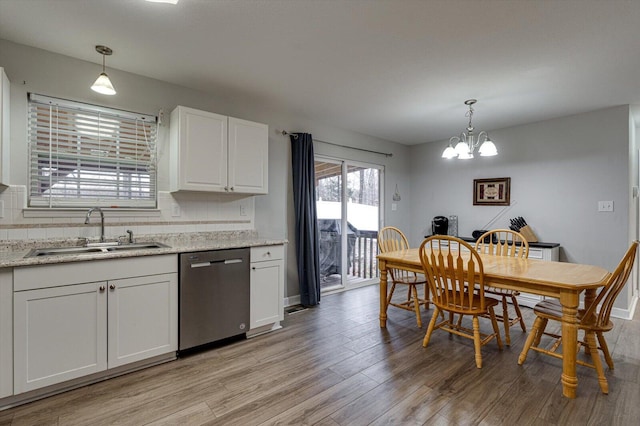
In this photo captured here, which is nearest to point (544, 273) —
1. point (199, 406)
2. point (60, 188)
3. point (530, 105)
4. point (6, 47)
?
point (530, 105)

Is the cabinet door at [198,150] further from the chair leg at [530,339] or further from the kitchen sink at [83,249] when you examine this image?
the chair leg at [530,339]

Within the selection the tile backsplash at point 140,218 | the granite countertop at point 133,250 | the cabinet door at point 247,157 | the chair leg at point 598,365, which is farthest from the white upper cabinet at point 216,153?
the chair leg at point 598,365

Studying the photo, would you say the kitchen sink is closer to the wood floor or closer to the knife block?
the wood floor

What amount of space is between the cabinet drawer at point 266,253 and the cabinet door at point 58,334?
1.15 meters

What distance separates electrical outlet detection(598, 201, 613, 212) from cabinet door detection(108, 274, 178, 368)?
452 centimetres

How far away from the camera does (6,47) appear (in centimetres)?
225

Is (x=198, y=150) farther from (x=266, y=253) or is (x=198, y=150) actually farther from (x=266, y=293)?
(x=266, y=293)

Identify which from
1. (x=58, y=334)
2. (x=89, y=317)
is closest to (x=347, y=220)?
(x=89, y=317)

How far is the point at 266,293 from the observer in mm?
2963

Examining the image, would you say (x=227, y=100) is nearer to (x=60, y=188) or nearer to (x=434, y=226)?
(x=60, y=188)

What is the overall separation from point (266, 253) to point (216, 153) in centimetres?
103

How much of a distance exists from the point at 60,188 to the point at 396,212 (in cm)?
441

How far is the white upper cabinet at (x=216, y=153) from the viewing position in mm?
2748

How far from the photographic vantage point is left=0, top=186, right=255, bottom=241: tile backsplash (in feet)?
7.50
